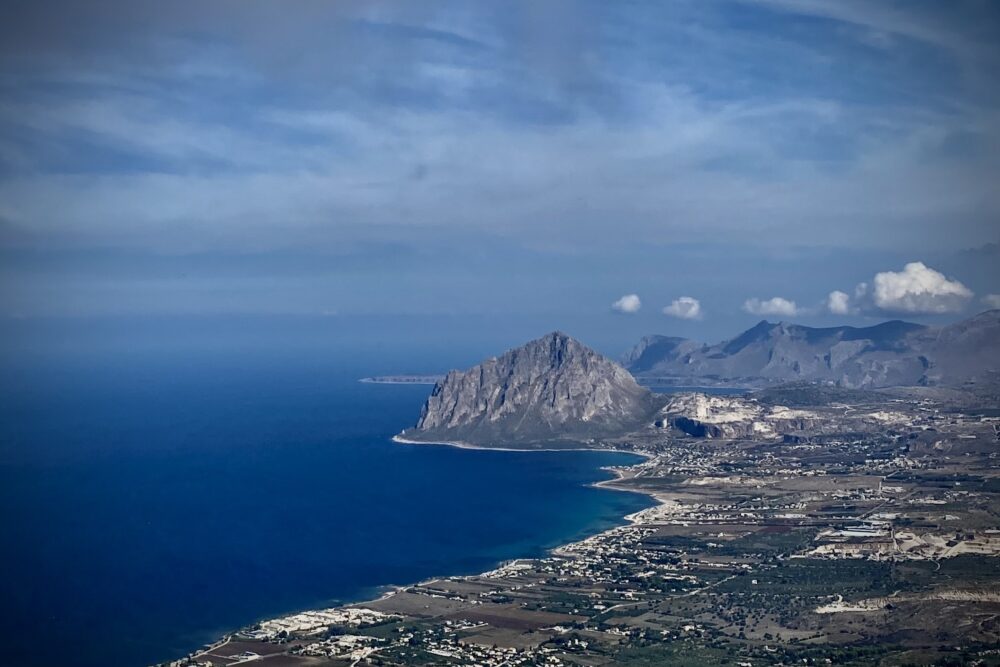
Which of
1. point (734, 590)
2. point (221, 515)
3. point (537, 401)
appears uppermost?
point (537, 401)

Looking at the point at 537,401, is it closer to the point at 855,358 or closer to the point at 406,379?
the point at 855,358

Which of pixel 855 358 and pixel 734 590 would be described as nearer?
pixel 734 590

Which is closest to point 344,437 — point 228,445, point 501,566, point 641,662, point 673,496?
point 228,445

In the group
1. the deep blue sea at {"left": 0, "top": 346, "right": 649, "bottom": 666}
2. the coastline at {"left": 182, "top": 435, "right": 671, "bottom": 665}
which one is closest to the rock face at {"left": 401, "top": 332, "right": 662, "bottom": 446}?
the coastline at {"left": 182, "top": 435, "right": 671, "bottom": 665}

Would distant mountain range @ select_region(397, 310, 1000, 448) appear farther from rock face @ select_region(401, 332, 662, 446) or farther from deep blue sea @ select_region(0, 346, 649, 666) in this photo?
deep blue sea @ select_region(0, 346, 649, 666)

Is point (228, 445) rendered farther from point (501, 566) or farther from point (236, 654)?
point (236, 654)

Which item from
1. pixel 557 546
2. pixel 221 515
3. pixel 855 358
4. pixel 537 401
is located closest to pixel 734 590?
pixel 557 546

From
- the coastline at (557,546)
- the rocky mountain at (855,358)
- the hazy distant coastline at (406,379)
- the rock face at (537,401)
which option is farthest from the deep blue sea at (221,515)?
the rocky mountain at (855,358)
